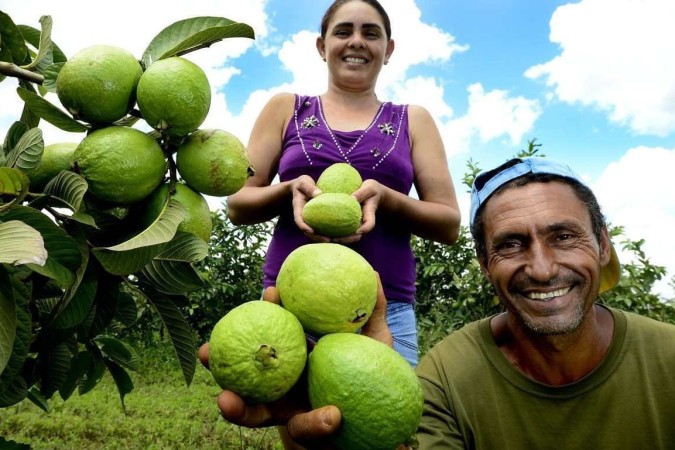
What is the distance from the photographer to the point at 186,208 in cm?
121

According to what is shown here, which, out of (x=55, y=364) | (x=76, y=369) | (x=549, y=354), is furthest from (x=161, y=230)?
(x=549, y=354)

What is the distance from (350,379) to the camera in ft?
3.67

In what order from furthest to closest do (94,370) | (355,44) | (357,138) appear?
(355,44), (357,138), (94,370)

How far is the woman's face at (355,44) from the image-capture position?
2334 millimetres

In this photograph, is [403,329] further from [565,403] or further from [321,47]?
[321,47]

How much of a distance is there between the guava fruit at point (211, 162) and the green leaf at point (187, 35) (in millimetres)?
196

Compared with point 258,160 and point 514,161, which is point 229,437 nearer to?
point 258,160

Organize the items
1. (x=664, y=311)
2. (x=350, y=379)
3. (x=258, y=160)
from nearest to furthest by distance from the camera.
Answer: (x=350, y=379) < (x=258, y=160) < (x=664, y=311)

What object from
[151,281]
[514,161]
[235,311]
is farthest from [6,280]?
[514,161]

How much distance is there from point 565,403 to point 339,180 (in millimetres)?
1017

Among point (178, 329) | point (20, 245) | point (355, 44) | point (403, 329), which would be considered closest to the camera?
point (20, 245)

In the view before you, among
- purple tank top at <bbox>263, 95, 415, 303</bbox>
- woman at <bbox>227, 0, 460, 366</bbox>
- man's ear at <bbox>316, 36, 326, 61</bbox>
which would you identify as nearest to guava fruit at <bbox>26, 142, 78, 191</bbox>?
woman at <bbox>227, 0, 460, 366</bbox>

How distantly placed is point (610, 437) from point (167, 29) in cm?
166

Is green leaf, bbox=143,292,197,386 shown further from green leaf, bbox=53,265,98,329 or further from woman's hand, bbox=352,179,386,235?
woman's hand, bbox=352,179,386,235
